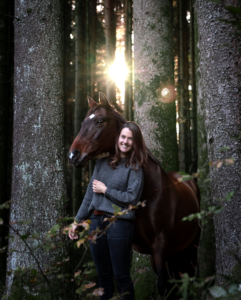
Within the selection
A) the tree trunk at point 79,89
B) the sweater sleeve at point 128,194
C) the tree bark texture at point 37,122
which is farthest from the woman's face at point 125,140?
the tree trunk at point 79,89

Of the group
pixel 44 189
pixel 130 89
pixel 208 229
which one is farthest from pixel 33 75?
pixel 130 89

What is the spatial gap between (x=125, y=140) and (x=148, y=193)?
70 centimetres

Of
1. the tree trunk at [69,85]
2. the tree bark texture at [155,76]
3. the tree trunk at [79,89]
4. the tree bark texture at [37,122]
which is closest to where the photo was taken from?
the tree bark texture at [37,122]

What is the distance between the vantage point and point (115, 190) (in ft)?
9.01

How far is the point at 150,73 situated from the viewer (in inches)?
184

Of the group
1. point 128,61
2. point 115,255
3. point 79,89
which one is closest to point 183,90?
point 128,61

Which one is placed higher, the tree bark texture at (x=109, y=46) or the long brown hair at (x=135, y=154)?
the tree bark texture at (x=109, y=46)

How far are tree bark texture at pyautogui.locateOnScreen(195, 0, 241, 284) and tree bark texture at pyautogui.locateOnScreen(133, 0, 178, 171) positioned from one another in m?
1.36

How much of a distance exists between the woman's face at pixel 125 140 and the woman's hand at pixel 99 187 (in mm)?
443

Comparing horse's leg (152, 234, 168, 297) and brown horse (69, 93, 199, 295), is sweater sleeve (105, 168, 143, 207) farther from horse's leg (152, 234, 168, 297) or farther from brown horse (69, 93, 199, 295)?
horse's leg (152, 234, 168, 297)

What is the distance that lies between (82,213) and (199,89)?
297 cm

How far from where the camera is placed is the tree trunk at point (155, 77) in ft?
15.0

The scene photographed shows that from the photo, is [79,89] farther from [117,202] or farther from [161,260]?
[161,260]

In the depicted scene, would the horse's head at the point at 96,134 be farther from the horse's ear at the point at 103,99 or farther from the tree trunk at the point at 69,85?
the tree trunk at the point at 69,85
